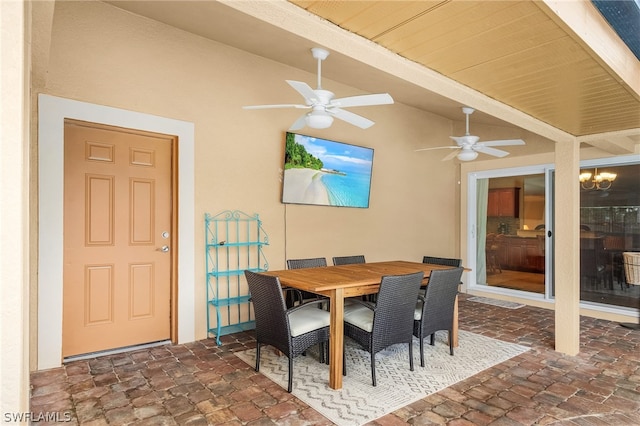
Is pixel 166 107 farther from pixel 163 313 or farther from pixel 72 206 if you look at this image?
pixel 163 313

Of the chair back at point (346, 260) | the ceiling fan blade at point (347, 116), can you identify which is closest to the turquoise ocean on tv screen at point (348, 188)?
the chair back at point (346, 260)

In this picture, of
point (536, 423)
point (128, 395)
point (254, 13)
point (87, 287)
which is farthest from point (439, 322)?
point (87, 287)

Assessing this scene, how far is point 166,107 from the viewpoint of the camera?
3.69m

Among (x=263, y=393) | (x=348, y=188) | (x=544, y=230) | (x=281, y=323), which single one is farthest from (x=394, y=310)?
(x=544, y=230)

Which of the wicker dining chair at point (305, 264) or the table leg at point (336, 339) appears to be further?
the wicker dining chair at point (305, 264)

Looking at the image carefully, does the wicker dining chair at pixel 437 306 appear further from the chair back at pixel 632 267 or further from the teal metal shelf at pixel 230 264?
the chair back at pixel 632 267

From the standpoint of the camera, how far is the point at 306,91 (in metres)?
2.87

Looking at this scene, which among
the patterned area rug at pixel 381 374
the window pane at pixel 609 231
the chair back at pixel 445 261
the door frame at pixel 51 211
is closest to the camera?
the patterned area rug at pixel 381 374

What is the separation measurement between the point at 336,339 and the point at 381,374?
59cm

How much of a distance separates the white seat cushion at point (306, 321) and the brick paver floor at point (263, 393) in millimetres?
452

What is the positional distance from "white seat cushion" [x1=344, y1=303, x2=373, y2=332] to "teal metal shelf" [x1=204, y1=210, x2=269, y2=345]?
1.38 meters

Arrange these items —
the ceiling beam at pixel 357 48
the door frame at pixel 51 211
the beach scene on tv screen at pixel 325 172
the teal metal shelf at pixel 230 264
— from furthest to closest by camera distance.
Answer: the beach scene on tv screen at pixel 325 172 → the teal metal shelf at pixel 230 264 → the door frame at pixel 51 211 → the ceiling beam at pixel 357 48

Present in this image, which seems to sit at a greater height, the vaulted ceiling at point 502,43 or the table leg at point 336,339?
the vaulted ceiling at point 502,43

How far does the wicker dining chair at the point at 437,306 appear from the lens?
3178 millimetres
